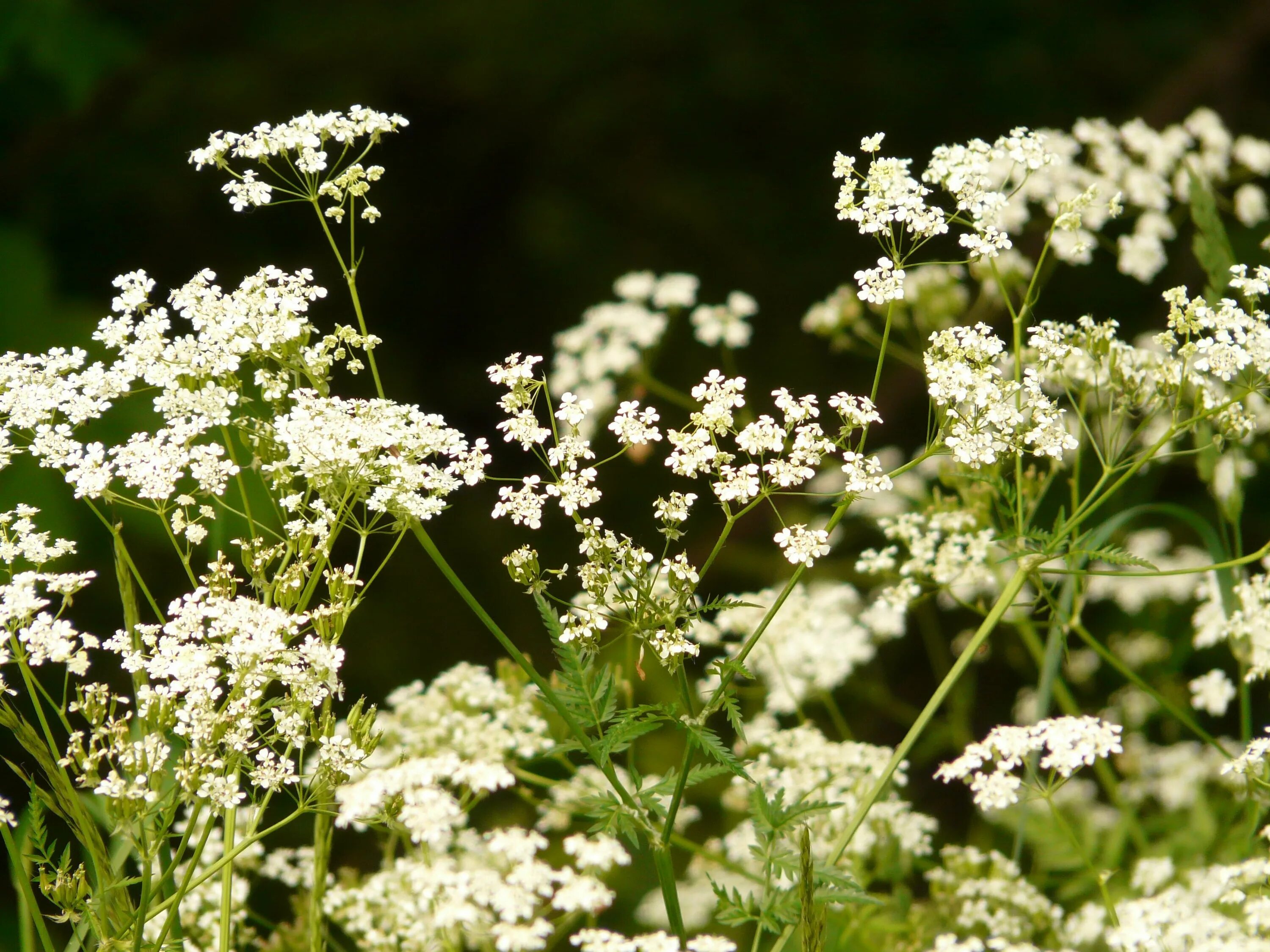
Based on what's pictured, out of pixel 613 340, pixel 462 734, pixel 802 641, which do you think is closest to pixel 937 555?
pixel 802 641

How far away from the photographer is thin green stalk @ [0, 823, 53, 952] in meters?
1.48

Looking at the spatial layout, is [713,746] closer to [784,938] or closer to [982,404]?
[784,938]

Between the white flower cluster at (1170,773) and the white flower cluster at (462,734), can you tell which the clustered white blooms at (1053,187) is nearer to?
the white flower cluster at (462,734)

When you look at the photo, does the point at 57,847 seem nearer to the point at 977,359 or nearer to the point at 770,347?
the point at 977,359

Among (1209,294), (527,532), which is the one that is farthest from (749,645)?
(527,532)

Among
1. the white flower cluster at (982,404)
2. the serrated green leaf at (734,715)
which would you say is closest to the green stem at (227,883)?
the serrated green leaf at (734,715)

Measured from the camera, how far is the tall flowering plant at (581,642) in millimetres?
1571

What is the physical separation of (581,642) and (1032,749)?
80 cm

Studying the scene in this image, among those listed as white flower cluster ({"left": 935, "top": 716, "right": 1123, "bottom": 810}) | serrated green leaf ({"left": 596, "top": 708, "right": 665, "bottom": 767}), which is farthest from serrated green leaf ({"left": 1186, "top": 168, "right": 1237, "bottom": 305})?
serrated green leaf ({"left": 596, "top": 708, "right": 665, "bottom": 767})

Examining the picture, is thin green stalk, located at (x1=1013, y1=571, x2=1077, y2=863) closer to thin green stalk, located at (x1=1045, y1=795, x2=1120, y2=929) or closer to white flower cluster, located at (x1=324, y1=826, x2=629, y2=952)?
thin green stalk, located at (x1=1045, y1=795, x2=1120, y2=929)

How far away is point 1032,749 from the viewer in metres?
1.94

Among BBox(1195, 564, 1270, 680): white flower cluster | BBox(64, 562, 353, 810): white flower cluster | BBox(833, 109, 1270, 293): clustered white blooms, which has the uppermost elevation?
BBox(833, 109, 1270, 293): clustered white blooms

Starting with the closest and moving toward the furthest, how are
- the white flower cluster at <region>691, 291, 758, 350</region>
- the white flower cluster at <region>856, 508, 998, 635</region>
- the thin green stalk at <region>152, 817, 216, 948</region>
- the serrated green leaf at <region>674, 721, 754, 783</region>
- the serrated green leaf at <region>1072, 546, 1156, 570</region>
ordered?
the thin green stalk at <region>152, 817, 216, 948</region> → the serrated green leaf at <region>674, 721, 754, 783</region> → the serrated green leaf at <region>1072, 546, 1156, 570</region> → the white flower cluster at <region>856, 508, 998, 635</region> → the white flower cluster at <region>691, 291, 758, 350</region>

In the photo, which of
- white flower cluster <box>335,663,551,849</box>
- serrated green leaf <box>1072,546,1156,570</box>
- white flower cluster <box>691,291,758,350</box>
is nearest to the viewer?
serrated green leaf <box>1072,546,1156,570</box>
